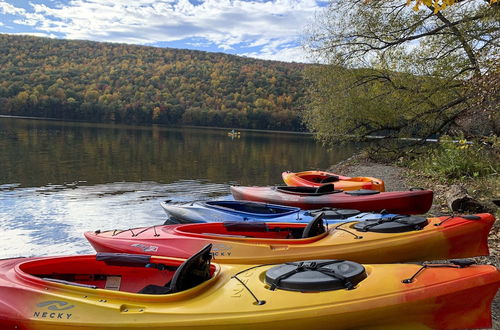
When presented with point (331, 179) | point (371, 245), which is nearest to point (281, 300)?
point (371, 245)

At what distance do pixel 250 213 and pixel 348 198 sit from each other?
2870mm

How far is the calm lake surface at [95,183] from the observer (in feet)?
32.1

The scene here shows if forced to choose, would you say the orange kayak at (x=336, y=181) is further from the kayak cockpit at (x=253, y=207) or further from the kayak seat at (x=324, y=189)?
the kayak cockpit at (x=253, y=207)

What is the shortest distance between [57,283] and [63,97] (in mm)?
65002

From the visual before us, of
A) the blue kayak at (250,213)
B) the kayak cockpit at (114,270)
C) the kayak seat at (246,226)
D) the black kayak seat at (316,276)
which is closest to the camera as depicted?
the black kayak seat at (316,276)

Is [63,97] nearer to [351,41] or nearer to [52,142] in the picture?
[52,142]

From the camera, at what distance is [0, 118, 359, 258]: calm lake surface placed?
9789 mm

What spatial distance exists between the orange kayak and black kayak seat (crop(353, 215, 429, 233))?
5.03m

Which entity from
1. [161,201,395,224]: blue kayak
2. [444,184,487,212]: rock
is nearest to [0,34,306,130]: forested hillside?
[444,184,487,212]: rock

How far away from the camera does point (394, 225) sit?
5.87m

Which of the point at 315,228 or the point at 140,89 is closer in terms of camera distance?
the point at 315,228

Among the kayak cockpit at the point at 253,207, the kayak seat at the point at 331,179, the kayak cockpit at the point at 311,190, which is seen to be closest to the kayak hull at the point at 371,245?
the kayak cockpit at the point at 253,207

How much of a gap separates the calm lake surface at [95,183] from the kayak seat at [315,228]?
5.03 m

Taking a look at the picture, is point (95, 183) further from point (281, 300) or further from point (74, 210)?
point (281, 300)
